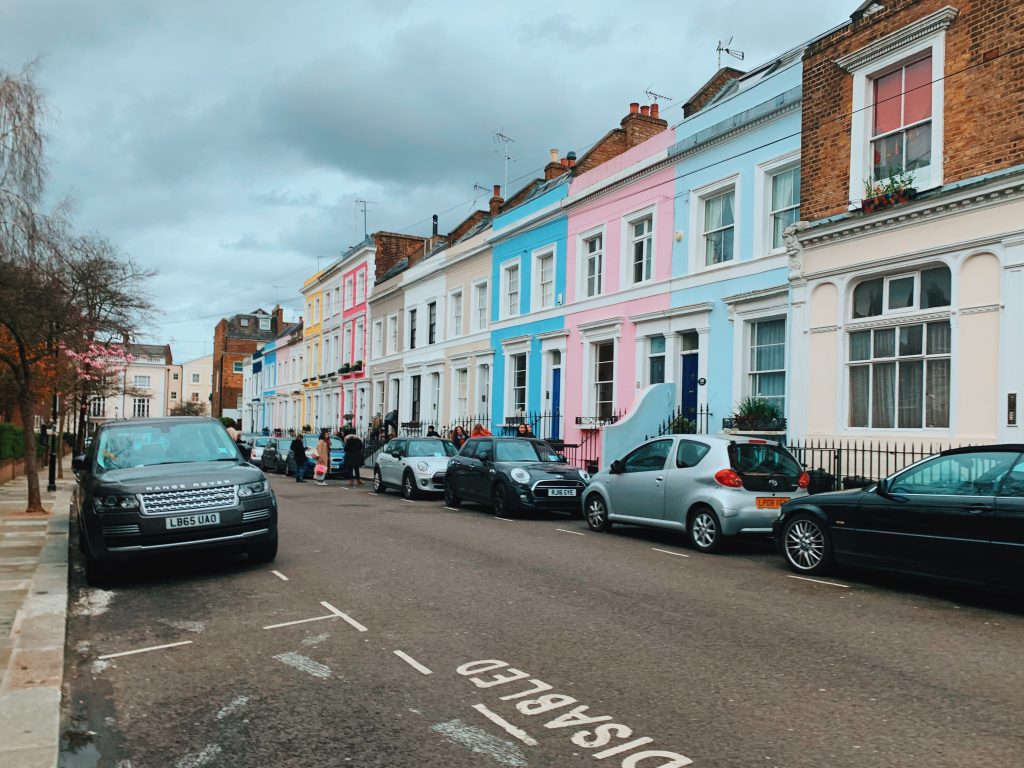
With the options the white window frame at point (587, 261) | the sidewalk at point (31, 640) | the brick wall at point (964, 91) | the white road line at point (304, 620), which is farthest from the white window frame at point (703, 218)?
the sidewalk at point (31, 640)

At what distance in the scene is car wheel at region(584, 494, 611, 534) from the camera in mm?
13322

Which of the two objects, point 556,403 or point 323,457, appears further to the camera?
point 323,457

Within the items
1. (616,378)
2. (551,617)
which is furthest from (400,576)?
(616,378)

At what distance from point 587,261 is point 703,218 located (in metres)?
4.93

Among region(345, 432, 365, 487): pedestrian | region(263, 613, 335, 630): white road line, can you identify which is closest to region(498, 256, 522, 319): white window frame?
region(345, 432, 365, 487): pedestrian

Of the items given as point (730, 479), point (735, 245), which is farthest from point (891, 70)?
point (730, 479)

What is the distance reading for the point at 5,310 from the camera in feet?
42.8

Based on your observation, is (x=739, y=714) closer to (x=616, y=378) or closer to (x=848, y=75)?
(x=848, y=75)

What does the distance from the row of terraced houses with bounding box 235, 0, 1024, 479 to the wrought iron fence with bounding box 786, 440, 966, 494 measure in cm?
17

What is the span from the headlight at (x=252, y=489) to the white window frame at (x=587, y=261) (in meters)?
14.7

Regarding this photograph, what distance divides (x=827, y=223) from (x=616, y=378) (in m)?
7.85

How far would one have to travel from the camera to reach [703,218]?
19.5m

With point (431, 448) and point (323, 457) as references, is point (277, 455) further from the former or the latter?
point (431, 448)

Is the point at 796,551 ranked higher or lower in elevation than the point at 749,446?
lower
